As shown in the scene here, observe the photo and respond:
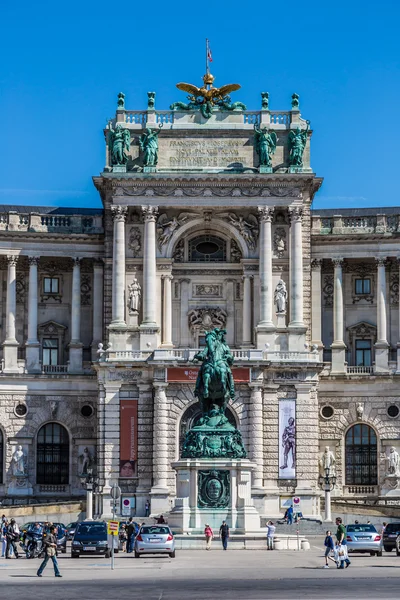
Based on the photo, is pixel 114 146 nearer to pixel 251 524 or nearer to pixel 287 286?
pixel 287 286

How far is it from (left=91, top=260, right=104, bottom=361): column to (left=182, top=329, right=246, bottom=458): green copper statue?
2556 cm

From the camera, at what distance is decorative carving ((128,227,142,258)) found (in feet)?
296

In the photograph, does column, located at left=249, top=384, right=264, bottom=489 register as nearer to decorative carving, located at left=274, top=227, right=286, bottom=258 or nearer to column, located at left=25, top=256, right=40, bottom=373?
decorative carving, located at left=274, top=227, right=286, bottom=258

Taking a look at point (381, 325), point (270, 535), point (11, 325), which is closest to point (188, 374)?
point (11, 325)

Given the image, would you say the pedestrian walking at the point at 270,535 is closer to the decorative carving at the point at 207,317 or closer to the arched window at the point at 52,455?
the decorative carving at the point at 207,317

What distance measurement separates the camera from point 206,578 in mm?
47969

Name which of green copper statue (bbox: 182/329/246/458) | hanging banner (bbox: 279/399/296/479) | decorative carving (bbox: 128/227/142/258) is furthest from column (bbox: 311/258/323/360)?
green copper statue (bbox: 182/329/246/458)

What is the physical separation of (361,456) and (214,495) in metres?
27.7

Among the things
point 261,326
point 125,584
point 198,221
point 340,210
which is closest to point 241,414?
point 261,326

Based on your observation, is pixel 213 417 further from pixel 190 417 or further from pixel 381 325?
pixel 381 325

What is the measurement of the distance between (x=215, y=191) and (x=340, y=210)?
12060 mm

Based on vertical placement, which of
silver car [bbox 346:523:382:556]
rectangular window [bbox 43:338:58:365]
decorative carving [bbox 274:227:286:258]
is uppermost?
decorative carving [bbox 274:227:286:258]

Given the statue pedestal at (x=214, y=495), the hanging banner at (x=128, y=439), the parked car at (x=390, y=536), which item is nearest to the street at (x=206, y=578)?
the statue pedestal at (x=214, y=495)

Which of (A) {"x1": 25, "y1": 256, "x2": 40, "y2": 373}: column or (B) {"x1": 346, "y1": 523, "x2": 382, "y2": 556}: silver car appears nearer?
(B) {"x1": 346, "y1": 523, "x2": 382, "y2": 556}: silver car
